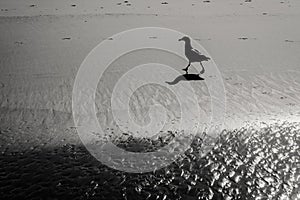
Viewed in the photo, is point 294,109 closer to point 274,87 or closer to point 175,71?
point 274,87

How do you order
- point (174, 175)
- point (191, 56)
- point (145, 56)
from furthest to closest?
1. point (145, 56)
2. point (191, 56)
3. point (174, 175)

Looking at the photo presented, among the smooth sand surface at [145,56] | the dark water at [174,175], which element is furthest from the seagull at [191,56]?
the dark water at [174,175]

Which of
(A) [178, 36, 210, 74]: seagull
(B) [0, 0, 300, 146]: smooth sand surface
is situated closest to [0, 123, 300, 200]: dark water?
(B) [0, 0, 300, 146]: smooth sand surface

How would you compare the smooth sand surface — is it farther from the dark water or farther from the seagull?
the dark water

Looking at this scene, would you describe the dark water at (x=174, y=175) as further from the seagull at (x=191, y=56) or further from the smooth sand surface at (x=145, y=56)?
the seagull at (x=191, y=56)

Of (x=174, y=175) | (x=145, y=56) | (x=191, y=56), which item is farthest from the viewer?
(x=145, y=56)

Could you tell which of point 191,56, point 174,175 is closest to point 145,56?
point 191,56

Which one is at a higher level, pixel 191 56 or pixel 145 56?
pixel 191 56

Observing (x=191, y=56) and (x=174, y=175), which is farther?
(x=191, y=56)

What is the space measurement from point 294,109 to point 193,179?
1.27 m

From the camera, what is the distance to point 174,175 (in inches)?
83.8

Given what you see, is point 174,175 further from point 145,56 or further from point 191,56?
point 145,56

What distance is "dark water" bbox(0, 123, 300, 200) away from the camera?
1.97 metres

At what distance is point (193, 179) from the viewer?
2.09 m
